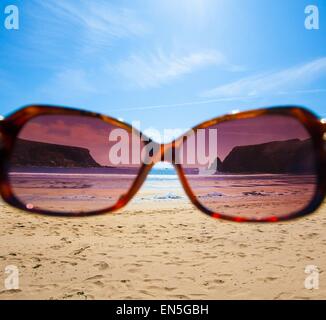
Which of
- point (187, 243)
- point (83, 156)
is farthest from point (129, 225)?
point (83, 156)

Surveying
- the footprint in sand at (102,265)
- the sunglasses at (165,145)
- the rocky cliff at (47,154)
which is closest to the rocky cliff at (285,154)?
the sunglasses at (165,145)

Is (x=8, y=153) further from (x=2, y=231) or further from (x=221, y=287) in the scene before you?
(x=2, y=231)

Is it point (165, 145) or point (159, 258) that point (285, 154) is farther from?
point (159, 258)

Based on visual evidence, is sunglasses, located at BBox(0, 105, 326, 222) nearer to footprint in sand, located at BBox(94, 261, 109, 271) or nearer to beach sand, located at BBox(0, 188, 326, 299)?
beach sand, located at BBox(0, 188, 326, 299)

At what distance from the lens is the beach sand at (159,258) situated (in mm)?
3840

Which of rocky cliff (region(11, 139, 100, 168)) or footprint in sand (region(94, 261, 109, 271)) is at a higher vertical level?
rocky cliff (region(11, 139, 100, 168))

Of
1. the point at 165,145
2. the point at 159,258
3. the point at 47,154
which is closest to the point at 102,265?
the point at 159,258

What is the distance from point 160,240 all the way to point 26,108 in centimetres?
542

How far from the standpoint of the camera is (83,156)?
2.80 m

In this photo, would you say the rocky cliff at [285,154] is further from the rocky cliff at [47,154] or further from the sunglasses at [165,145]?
the rocky cliff at [47,154]

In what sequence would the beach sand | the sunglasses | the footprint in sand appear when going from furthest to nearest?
the footprint in sand < the beach sand < the sunglasses

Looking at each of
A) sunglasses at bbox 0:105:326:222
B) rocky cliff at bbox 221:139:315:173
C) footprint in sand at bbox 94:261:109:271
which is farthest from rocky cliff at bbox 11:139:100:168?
footprint in sand at bbox 94:261:109:271

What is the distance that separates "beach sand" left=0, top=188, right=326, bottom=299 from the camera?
12.6 feet

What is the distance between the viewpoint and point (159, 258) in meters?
5.16
